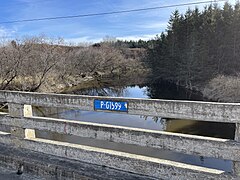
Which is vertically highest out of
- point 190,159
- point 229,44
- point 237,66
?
point 229,44

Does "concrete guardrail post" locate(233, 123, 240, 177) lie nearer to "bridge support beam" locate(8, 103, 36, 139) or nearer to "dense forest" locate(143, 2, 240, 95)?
"bridge support beam" locate(8, 103, 36, 139)

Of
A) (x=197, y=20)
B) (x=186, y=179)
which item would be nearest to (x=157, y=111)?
(x=186, y=179)

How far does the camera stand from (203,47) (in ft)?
Answer: 95.0

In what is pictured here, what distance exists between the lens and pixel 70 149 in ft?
10.1

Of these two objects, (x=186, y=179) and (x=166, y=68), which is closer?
(x=186, y=179)

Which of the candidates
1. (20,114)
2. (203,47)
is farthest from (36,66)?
(20,114)

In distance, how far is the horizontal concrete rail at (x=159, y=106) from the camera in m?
2.25

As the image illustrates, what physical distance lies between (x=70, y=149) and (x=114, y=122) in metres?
9.73

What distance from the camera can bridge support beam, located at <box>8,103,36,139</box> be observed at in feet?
10.8

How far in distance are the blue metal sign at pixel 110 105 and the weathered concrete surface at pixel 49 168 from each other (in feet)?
2.22

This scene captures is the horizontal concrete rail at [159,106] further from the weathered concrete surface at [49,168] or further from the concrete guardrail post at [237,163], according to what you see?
the weathered concrete surface at [49,168]

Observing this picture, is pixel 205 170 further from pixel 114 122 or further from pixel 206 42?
pixel 206 42

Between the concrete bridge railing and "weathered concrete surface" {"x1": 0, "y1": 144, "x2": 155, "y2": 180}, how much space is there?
0.06 metres

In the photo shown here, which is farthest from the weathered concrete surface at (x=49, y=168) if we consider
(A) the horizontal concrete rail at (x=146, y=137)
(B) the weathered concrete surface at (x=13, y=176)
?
(A) the horizontal concrete rail at (x=146, y=137)
